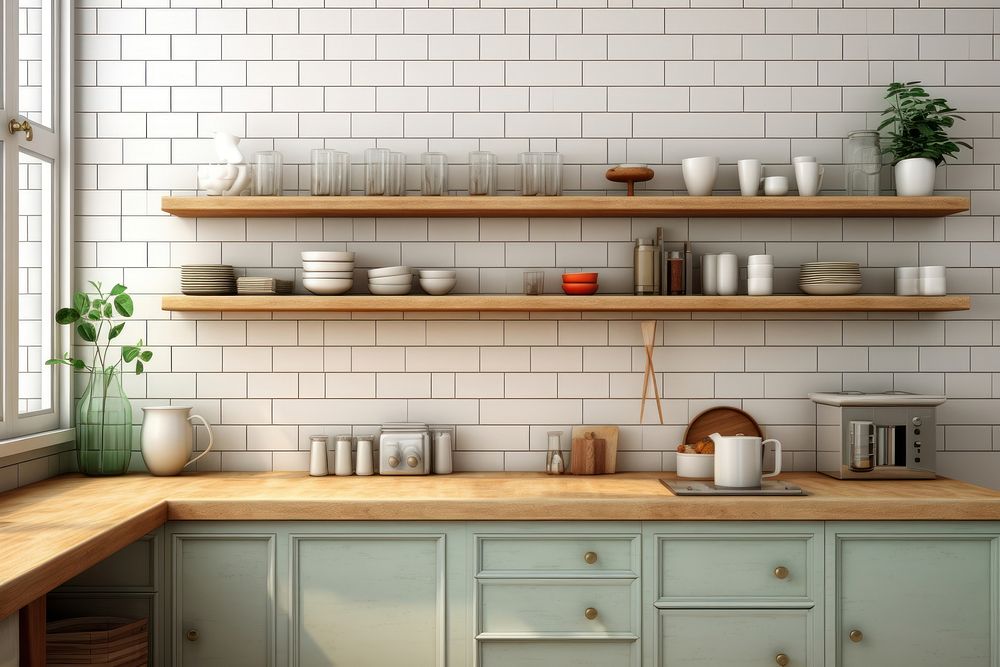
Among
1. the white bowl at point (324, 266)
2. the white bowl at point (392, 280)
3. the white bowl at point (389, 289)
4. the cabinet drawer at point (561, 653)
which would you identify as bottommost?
the cabinet drawer at point (561, 653)

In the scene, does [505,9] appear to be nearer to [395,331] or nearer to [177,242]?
[395,331]

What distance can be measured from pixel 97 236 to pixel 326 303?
117cm

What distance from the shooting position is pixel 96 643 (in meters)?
2.78

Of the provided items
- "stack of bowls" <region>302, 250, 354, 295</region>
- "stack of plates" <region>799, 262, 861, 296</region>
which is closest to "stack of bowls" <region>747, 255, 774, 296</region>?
"stack of plates" <region>799, 262, 861, 296</region>

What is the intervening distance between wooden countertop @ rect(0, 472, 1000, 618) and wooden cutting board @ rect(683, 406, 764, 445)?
1.31ft

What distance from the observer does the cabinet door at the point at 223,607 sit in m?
3.04

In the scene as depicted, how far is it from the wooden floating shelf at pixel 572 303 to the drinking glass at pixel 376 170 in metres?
0.47

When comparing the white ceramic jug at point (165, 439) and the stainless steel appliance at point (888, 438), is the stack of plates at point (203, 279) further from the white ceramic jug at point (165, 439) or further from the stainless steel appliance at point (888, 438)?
the stainless steel appliance at point (888, 438)

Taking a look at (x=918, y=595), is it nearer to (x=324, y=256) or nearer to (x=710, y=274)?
(x=710, y=274)

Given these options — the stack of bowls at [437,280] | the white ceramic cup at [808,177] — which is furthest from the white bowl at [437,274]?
the white ceramic cup at [808,177]

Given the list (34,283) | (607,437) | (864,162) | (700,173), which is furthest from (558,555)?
(34,283)

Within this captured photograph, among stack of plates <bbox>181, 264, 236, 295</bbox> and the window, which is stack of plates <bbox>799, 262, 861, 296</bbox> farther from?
the window

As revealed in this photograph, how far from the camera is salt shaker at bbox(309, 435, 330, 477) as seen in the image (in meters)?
3.58

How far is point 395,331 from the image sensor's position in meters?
3.76
